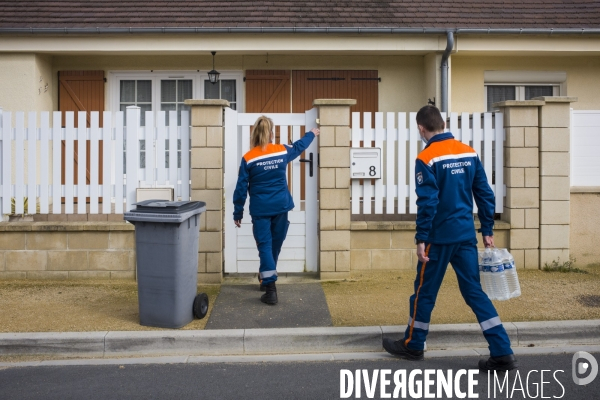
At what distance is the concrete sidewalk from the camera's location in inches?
220

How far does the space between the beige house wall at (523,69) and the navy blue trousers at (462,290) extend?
7374mm

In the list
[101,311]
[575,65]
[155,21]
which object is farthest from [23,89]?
[575,65]

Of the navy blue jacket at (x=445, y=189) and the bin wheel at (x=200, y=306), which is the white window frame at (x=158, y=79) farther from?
the navy blue jacket at (x=445, y=189)

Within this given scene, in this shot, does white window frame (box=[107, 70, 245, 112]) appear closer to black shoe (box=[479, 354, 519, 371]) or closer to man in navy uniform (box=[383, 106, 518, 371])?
man in navy uniform (box=[383, 106, 518, 371])

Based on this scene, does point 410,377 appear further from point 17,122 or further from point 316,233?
point 17,122

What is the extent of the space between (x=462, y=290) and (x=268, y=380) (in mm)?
1590

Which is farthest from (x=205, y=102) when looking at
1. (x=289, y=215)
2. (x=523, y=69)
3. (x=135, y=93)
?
(x=523, y=69)

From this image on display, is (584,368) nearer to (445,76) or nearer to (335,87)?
(445,76)

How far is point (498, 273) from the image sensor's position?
5.16 m

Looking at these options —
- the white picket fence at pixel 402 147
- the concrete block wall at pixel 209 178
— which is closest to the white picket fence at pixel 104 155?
the concrete block wall at pixel 209 178

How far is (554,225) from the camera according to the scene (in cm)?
816


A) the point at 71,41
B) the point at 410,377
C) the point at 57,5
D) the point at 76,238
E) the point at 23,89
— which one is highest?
the point at 57,5

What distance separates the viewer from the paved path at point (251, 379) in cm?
460

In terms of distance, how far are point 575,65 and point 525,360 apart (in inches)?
323
